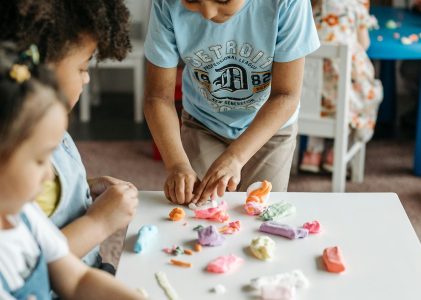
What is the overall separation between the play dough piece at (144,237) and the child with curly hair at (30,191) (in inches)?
7.4

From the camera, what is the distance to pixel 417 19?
11.5 ft

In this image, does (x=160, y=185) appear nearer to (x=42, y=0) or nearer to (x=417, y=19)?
(x=417, y=19)

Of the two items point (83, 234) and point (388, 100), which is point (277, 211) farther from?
point (388, 100)

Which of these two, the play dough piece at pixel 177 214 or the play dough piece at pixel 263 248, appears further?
the play dough piece at pixel 177 214

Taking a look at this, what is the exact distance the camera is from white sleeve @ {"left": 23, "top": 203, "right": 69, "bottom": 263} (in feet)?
3.49

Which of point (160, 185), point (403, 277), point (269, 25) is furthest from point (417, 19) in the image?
point (403, 277)

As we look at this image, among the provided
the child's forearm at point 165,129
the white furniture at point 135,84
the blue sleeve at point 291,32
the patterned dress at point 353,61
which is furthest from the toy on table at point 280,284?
the white furniture at point 135,84

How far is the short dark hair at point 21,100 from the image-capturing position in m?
A: 0.90

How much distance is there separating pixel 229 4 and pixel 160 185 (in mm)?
1842

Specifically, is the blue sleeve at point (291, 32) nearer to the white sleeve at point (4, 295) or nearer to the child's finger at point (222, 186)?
the child's finger at point (222, 186)

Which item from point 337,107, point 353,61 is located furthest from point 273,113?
point 353,61

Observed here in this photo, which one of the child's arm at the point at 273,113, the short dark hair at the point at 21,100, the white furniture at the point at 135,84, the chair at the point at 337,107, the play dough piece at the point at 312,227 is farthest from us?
the white furniture at the point at 135,84

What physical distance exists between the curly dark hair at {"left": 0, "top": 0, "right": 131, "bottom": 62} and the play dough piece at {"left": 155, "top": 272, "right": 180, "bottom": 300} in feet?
1.26

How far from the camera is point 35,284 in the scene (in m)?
1.04
